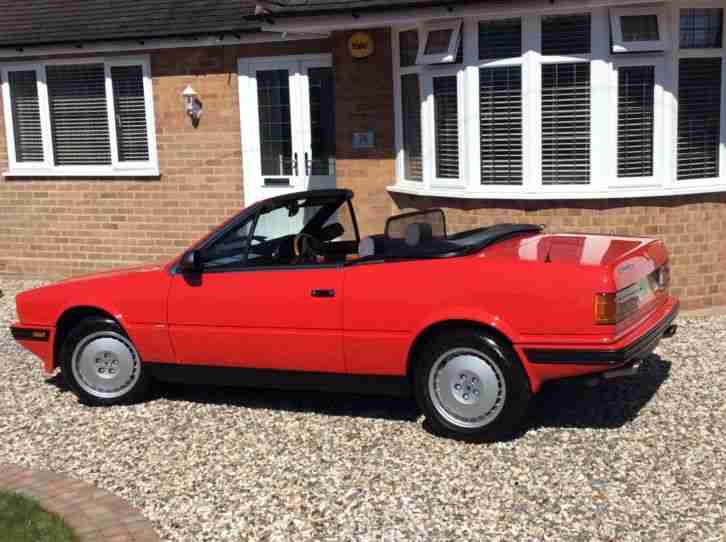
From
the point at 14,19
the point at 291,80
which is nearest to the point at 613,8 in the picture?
the point at 291,80

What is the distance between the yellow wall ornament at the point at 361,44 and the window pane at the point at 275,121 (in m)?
1.35

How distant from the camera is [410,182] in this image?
1083 centimetres

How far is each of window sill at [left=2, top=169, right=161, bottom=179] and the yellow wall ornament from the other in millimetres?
3398

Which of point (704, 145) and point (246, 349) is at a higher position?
point (704, 145)

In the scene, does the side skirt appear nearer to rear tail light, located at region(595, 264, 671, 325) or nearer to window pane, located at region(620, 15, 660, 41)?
rear tail light, located at region(595, 264, 671, 325)

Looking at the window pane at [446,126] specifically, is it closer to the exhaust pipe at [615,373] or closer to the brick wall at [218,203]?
the brick wall at [218,203]

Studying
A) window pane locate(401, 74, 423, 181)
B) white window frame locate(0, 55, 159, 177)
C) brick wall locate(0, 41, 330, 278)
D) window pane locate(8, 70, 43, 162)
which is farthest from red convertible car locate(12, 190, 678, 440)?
window pane locate(8, 70, 43, 162)

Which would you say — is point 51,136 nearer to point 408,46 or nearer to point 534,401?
point 408,46

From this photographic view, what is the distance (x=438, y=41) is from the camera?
9.93 m

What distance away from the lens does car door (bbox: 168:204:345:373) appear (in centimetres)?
613

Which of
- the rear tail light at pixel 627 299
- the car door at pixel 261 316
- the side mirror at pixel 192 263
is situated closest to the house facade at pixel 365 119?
the rear tail light at pixel 627 299

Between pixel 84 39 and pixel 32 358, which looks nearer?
pixel 32 358

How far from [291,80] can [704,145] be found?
202 inches

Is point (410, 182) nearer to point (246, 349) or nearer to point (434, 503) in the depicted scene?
point (246, 349)
